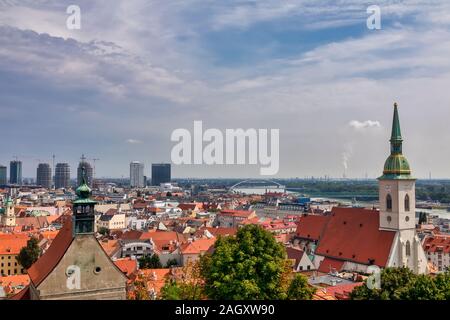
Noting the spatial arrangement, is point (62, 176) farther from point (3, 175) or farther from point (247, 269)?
point (247, 269)

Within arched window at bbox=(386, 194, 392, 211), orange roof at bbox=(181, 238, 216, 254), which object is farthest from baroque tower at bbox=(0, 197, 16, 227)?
arched window at bbox=(386, 194, 392, 211)

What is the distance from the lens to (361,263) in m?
29.6

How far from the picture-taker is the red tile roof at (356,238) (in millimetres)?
28984

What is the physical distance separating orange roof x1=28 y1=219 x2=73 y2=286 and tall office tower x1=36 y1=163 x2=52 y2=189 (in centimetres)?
16857

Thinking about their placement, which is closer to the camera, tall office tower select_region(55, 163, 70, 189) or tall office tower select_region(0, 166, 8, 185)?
tall office tower select_region(0, 166, 8, 185)

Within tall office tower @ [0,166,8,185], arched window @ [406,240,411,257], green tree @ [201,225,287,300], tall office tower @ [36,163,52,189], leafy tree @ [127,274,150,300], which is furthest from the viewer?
tall office tower @ [36,163,52,189]

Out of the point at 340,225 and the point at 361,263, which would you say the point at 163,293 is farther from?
the point at 340,225

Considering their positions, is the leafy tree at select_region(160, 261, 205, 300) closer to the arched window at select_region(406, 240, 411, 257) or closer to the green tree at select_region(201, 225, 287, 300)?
the green tree at select_region(201, 225, 287, 300)

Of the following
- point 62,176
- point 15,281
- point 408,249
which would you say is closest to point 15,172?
point 62,176

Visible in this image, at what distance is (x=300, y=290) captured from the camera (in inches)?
608

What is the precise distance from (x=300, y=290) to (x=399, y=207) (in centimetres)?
1565

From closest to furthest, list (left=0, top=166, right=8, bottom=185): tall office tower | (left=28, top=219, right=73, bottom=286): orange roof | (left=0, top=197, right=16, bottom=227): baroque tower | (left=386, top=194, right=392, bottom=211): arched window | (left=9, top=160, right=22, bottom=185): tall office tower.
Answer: (left=28, top=219, right=73, bottom=286): orange roof
(left=386, top=194, right=392, bottom=211): arched window
(left=0, top=197, right=16, bottom=227): baroque tower
(left=0, top=166, right=8, bottom=185): tall office tower
(left=9, top=160, right=22, bottom=185): tall office tower

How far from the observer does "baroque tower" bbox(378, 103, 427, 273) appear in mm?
28375
